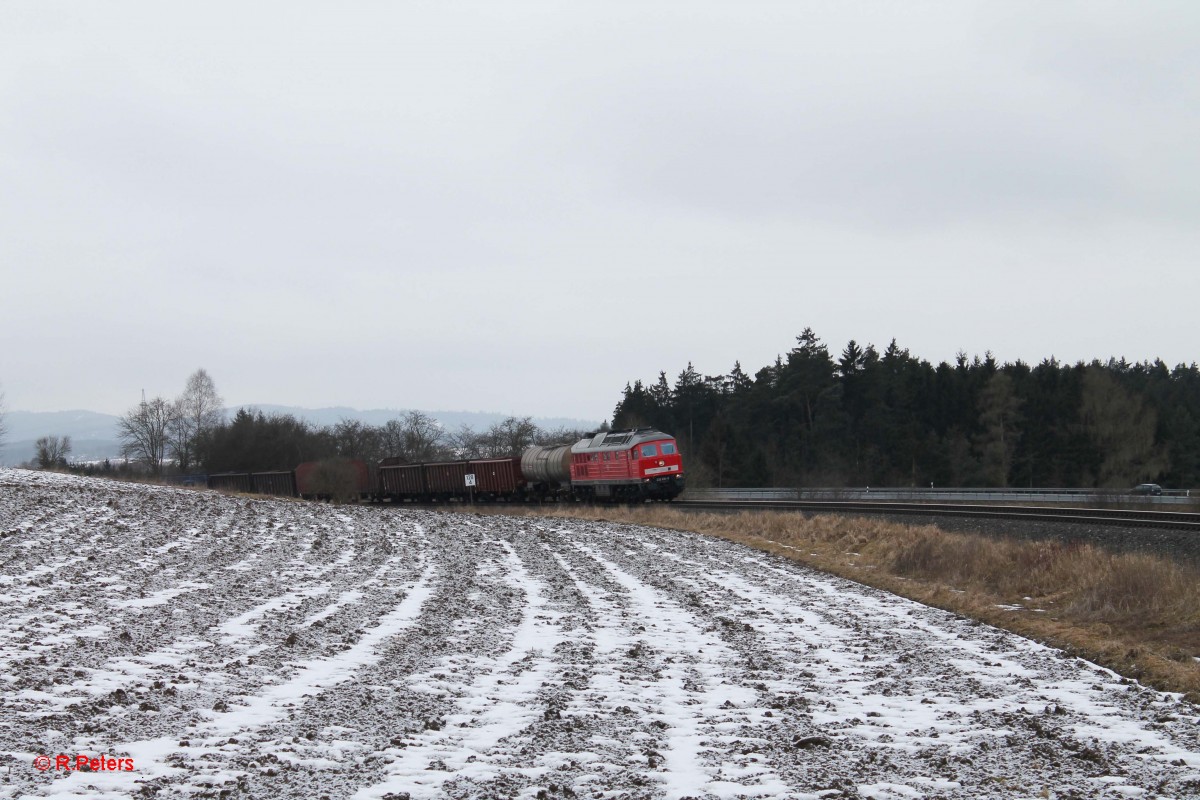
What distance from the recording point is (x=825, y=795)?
6.17m

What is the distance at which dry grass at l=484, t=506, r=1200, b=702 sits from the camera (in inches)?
439

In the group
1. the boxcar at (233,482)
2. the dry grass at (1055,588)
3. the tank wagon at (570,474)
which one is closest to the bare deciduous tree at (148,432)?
the boxcar at (233,482)

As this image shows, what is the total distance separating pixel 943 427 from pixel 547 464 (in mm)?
44902

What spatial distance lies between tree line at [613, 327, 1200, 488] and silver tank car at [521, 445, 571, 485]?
20377 mm

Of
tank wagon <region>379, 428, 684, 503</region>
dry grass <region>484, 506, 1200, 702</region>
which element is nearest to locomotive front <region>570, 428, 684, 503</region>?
tank wagon <region>379, 428, 684, 503</region>

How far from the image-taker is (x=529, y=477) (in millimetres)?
50406

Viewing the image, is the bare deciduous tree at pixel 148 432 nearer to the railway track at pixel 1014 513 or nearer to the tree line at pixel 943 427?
the tree line at pixel 943 427

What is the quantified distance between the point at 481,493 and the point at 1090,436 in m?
44.4

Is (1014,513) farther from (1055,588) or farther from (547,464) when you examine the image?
(547,464)

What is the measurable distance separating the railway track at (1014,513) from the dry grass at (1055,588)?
534 cm

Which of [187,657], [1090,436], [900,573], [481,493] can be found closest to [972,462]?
[1090,436]

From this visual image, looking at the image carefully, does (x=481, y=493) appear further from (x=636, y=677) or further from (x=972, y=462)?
(x=636, y=677)

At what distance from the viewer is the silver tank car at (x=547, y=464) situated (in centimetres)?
4750

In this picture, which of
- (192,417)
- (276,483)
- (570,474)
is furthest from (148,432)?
(570,474)
